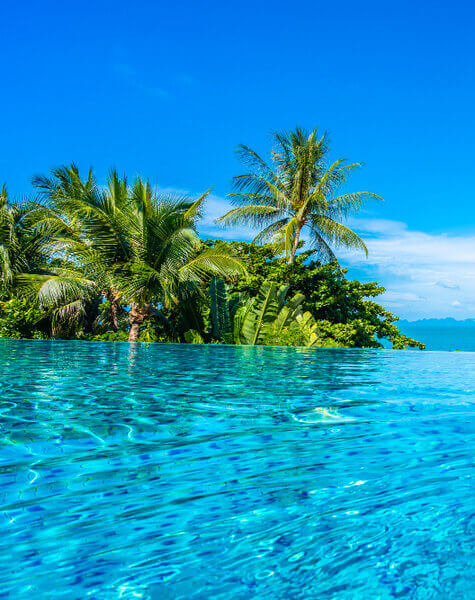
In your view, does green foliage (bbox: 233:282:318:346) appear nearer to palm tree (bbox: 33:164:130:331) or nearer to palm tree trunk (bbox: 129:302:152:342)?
palm tree trunk (bbox: 129:302:152:342)

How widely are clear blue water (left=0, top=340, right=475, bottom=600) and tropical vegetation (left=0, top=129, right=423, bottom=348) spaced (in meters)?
7.93

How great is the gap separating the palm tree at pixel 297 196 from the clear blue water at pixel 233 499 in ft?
41.2

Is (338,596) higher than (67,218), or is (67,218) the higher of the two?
(67,218)

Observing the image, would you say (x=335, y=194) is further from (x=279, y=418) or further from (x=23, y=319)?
(x=279, y=418)

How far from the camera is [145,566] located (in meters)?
1.18

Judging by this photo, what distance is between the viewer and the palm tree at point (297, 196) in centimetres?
1541

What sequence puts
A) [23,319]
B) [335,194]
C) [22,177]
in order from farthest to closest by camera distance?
[335,194] < [22,177] < [23,319]

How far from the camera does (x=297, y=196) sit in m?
15.9

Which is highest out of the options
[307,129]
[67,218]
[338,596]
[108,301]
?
[307,129]

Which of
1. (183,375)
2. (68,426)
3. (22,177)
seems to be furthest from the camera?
(22,177)

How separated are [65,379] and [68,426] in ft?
6.15

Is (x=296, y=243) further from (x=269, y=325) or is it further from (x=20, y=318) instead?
(x=20, y=318)

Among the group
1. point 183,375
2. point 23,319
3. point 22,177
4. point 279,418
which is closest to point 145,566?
point 279,418

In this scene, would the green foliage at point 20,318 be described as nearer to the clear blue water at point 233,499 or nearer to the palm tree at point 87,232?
the palm tree at point 87,232
